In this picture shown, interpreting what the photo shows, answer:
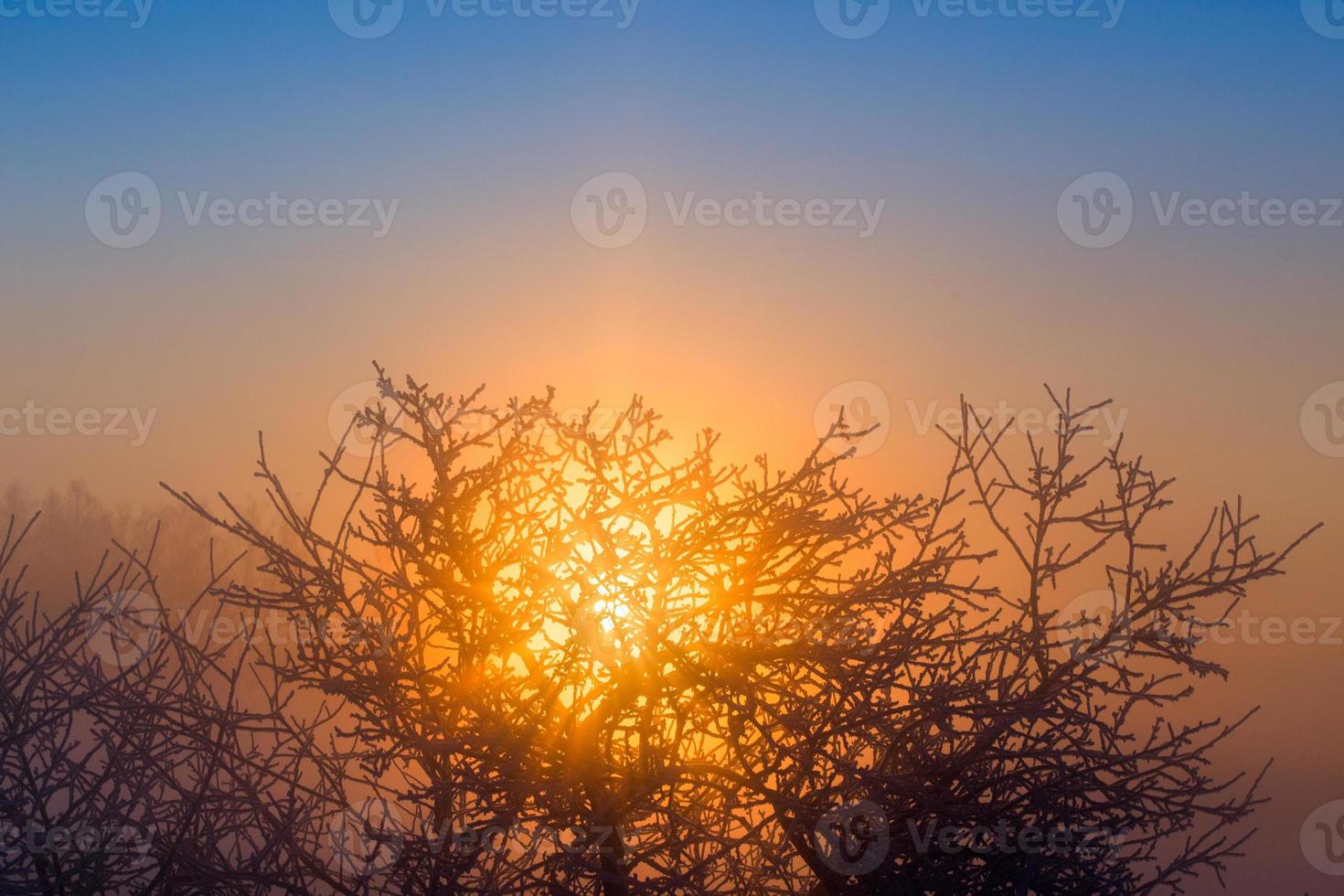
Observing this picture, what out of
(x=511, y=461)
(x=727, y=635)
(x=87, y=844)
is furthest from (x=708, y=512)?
(x=87, y=844)

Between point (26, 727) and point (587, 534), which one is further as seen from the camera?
point (26, 727)

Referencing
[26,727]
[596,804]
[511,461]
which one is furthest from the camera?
[26,727]

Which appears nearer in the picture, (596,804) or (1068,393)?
(596,804)

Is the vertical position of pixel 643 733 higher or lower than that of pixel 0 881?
higher

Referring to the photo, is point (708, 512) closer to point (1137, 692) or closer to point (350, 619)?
point (350, 619)

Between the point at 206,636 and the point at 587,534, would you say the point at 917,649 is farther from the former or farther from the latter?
Answer: the point at 206,636

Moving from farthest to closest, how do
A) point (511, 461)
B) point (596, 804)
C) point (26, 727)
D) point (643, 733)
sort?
1. point (26, 727)
2. point (511, 461)
3. point (643, 733)
4. point (596, 804)

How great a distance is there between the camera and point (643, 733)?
222 inches

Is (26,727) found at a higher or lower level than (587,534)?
lower

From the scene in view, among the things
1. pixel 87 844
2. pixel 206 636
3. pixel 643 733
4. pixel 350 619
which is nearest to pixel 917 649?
pixel 643 733

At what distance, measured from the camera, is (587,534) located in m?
5.68

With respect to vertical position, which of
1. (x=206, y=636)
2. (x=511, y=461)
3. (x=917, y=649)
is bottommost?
(x=917, y=649)

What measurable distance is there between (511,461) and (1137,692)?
391 cm

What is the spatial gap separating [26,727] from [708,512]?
473 centimetres
